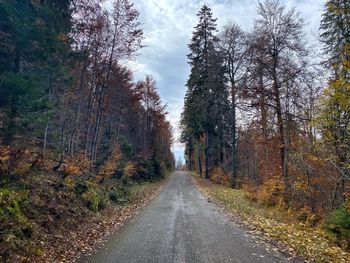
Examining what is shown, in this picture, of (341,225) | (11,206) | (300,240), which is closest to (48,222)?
(11,206)

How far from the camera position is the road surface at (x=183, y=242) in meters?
6.40

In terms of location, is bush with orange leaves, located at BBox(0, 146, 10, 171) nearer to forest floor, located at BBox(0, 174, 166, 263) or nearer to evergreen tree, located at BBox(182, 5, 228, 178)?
forest floor, located at BBox(0, 174, 166, 263)

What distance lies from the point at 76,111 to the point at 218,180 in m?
15.7

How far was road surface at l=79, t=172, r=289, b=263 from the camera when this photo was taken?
640cm

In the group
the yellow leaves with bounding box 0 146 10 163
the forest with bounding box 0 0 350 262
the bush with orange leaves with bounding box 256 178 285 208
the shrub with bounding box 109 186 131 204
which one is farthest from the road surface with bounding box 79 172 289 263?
the bush with orange leaves with bounding box 256 178 285 208

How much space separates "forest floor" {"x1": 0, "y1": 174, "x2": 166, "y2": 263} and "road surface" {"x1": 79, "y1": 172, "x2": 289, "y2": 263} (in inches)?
27.8

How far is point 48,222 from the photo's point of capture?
809 cm

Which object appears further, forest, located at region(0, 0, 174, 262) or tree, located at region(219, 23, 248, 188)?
tree, located at region(219, 23, 248, 188)

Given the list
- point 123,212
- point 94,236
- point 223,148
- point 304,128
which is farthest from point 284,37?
point 223,148

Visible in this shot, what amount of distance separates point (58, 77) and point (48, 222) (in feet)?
20.1

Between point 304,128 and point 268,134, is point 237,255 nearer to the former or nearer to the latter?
point 304,128

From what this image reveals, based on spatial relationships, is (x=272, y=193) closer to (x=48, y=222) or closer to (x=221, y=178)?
(x=221, y=178)

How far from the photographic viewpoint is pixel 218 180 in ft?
94.0

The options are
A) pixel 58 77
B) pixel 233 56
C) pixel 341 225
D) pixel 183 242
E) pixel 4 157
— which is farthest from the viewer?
pixel 233 56
